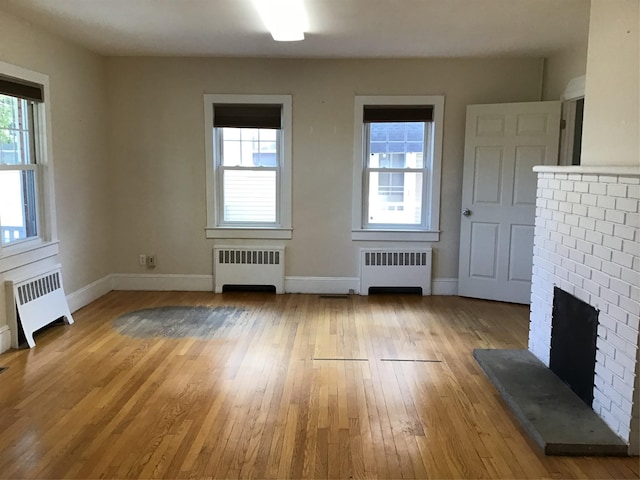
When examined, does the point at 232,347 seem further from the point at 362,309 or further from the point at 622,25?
the point at 622,25

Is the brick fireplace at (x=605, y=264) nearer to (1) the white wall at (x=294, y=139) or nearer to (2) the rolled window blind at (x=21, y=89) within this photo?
(1) the white wall at (x=294, y=139)

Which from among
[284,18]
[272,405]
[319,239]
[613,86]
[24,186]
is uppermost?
[284,18]

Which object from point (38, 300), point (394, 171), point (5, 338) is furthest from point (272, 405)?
point (394, 171)

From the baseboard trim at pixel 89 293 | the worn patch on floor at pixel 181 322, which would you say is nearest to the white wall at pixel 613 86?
the worn patch on floor at pixel 181 322

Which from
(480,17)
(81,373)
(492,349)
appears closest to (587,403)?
(492,349)

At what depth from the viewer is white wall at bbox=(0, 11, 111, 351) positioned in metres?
4.20

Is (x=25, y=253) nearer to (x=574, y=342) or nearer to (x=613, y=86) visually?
(x=574, y=342)

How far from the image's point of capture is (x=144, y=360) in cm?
376

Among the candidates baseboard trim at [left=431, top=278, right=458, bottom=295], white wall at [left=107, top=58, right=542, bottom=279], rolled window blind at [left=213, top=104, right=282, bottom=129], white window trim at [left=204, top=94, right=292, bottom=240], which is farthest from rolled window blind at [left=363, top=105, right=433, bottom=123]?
baseboard trim at [left=431, top=278, right=458, bottom=295]

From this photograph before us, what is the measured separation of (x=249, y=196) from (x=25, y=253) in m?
2.34

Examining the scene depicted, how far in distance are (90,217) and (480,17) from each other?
13.3 ft

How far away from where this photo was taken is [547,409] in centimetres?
287

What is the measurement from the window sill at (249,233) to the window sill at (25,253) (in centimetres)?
165

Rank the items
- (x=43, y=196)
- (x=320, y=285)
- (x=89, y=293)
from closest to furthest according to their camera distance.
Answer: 1. (x=43, y=196)
2. (x=89, y=293)
3. (x=320, y=285)
